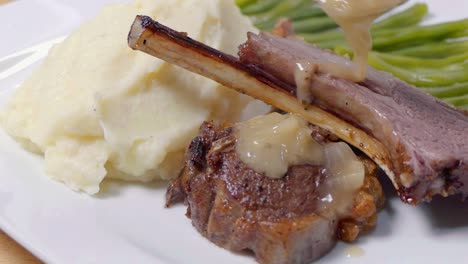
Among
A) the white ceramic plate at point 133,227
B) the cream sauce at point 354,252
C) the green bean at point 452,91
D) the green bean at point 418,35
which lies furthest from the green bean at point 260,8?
the cream sauce at point 354,252

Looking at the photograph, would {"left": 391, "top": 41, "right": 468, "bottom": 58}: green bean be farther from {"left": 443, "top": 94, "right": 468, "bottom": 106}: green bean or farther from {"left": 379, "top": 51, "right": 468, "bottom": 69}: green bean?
{"left": 443, "top": 94, "right": 468, "bottom": 106}: green bean

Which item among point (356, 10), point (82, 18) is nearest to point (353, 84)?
point (356, 10)

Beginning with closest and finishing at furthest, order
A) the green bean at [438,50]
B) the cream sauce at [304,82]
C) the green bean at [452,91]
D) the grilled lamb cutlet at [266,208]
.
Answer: the grilled lamb cutlet at [266,208], the cream sauce at [304,82], the green bean at [452,91], the green bean at [438,50]

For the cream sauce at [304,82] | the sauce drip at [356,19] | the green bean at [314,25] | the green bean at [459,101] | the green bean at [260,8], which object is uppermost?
the sauce drip at [356,19]

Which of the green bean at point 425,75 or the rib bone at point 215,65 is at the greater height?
the rib bone at point 215,65

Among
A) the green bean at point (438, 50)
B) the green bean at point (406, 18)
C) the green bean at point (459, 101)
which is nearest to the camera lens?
the green bean at point (459, 101)

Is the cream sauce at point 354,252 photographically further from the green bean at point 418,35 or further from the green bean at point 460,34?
the green bean at point 460,34

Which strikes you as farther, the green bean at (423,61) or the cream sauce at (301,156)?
the green bean at (423,61)
